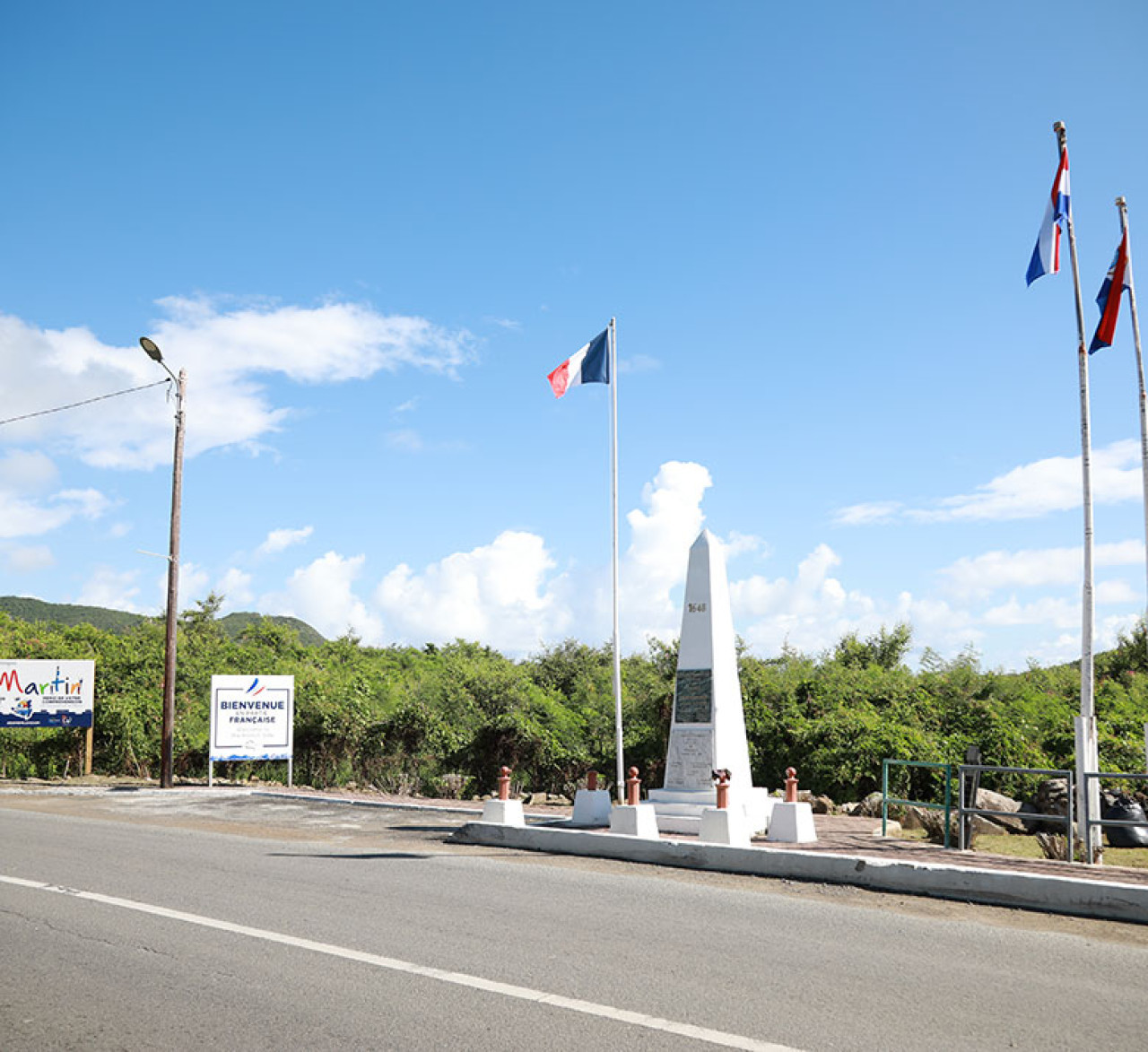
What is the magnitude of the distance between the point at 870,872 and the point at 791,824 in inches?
134

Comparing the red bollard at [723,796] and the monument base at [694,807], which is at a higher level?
the red bollard at [723,796]

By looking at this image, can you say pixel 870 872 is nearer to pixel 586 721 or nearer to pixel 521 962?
pixel 521 962

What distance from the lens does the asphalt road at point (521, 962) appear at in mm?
5461

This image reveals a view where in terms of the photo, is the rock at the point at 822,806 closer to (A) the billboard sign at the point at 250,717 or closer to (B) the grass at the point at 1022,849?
(B) the grass at the point at 1022,849

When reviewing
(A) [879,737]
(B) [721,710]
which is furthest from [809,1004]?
(A) [879,737]

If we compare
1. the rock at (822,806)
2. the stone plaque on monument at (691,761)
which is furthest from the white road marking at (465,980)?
the rock at (822,806)

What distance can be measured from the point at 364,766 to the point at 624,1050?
88.2 feet

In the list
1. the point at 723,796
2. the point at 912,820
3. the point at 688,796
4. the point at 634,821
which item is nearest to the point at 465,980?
the point at 723,796

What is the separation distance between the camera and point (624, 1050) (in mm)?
5133

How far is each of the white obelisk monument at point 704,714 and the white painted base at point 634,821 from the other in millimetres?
1779

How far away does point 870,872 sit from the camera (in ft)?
34.7

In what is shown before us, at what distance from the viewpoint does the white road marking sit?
5.36m

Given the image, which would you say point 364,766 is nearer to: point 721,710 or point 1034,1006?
point 721,710

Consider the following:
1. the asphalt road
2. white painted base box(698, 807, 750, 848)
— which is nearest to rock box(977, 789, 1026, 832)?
white painted base box(698, 807, 750, 848)
